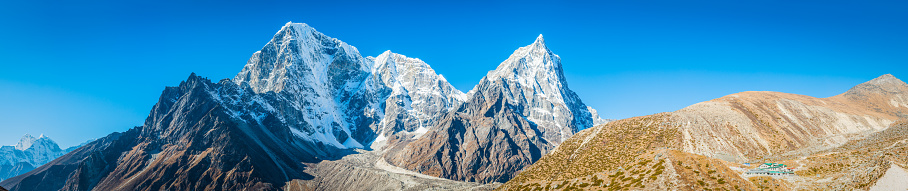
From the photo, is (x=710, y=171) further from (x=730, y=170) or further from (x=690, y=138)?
(x=690, y=138)

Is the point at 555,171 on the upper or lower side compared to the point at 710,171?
upper

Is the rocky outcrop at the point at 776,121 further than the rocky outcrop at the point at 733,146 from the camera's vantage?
Yes

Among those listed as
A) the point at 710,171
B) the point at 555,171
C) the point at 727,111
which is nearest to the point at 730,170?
the point at 710,171

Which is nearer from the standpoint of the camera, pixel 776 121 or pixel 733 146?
pixel 733 146

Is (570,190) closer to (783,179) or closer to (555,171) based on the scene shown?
(555,171)

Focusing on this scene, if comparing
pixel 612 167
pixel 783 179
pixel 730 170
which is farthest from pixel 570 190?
pixel 783 179

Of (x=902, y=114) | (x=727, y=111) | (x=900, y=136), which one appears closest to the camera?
(x=900, y=136)

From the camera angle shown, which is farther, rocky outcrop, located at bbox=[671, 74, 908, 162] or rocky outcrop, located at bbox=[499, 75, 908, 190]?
rocky outcrop, located at bbox=[671, 74, 908, 162]

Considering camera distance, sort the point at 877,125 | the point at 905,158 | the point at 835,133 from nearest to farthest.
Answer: the point at 905,158
the point at 835,133
the point at 877,125

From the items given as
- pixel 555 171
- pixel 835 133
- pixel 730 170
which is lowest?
pixel 730 170

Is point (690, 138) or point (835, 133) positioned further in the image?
point (835, 133)

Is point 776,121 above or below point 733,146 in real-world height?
above
